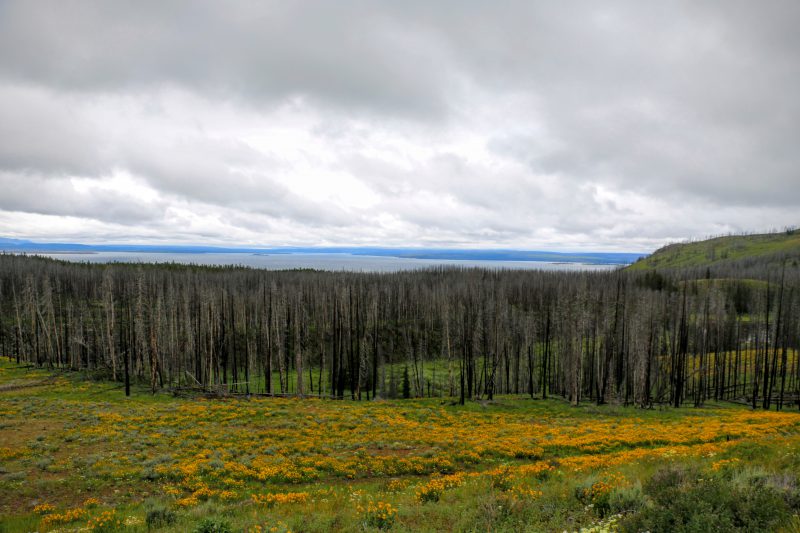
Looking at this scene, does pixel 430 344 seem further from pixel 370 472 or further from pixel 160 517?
pixel 160 517

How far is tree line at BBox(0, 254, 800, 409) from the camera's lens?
58.9 metres

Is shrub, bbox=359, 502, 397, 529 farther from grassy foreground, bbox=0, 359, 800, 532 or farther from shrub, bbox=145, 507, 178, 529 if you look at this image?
shrub, bbox=145, 507, 178, 529

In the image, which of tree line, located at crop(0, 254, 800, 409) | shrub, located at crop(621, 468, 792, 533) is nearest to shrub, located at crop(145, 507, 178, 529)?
→ shrub, located at crop(621, 468, 792, 533)

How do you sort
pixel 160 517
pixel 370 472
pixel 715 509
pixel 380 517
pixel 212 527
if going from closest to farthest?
pixel 715 509 → pixel 212 527 → pixel 380 517 → pixel 160 517 → pixel 370 472

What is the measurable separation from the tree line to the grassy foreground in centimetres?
2107

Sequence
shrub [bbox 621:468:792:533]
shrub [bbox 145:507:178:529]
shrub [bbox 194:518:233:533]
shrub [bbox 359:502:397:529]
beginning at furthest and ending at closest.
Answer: shrub [bbox 145:507:178:529] < shrub [bbox 359:502:397:529] < shrub [bbox 194:518:233:533] < shrub [bbox 621:468:792:533]

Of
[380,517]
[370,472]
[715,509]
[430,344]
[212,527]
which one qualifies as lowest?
[430,344]

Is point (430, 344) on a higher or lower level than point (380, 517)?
lower

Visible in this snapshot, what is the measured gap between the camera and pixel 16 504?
14.7 meters

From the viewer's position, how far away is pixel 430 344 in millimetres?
107125

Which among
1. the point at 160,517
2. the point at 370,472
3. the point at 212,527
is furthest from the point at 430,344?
the point at 212,527

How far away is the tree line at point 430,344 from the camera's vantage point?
58906mm

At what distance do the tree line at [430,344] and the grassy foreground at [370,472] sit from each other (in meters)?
21.1

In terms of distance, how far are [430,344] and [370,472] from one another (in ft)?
291
